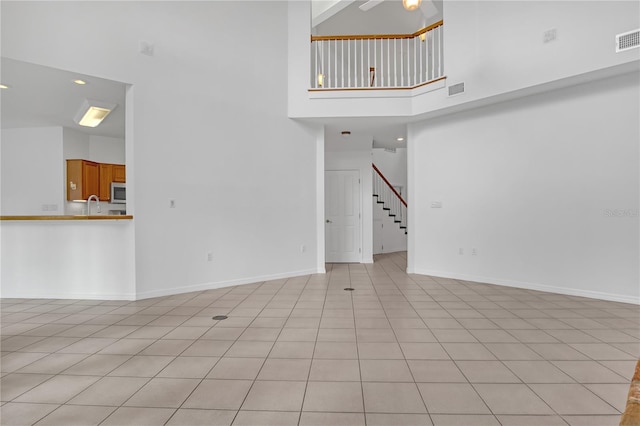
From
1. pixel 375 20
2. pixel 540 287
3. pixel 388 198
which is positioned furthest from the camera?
pixel 388 198

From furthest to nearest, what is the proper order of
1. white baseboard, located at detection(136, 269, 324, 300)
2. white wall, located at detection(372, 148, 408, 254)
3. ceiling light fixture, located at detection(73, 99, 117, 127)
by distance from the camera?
white wall, located at detection(372, 148, 408, 254) < ceiling light fixture, located at detection(73, 99, 117, 127) < white baseboard, located at detection(136, 269, 324, 300)

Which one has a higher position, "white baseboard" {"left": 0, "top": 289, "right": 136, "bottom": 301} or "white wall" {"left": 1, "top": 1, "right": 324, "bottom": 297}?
"white wall" {"left": 1, "top": 1, "right": 324, "bottom": 297}

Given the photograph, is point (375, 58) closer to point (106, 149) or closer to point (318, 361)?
point (318, 361)

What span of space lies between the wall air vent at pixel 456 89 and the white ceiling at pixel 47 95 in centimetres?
471

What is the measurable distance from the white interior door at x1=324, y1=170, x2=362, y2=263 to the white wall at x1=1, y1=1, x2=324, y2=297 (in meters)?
1.38

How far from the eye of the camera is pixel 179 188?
4.51 m

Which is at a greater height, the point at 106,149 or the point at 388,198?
the point at 106,149

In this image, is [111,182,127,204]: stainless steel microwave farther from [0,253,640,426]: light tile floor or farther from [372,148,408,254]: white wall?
[372,148,408,254]: white wall

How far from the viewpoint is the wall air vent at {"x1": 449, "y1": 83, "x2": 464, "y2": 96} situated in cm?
493

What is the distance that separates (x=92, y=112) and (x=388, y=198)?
23.2 ft

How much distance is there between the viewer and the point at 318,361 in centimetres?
243

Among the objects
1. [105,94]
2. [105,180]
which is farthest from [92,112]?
[105,180]

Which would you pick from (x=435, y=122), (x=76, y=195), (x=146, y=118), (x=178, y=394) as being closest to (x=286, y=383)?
(x=178, y=394)

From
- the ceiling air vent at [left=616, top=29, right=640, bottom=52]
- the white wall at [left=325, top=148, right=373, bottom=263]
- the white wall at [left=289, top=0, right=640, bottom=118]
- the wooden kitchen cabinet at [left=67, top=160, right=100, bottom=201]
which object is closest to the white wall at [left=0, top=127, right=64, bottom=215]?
the wooden kitchen cabinet at [left=67, top=160, right=100, bottom=201]
